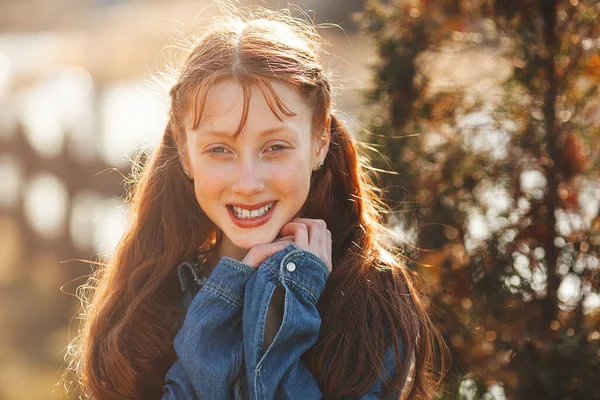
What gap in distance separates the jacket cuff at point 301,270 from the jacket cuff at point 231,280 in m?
0.07

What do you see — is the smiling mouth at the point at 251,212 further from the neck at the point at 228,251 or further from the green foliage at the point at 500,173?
the green foliage at the point at 500,173

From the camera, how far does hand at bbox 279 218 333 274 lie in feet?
6.84

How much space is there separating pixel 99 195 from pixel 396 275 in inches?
217

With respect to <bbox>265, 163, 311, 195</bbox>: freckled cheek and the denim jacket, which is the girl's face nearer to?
<bbox>265, 163, 311, 195</bbox>: freckled cheek

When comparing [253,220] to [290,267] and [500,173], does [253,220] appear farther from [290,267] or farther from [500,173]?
[500,173]

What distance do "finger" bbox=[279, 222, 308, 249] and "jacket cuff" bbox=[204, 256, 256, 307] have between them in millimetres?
151

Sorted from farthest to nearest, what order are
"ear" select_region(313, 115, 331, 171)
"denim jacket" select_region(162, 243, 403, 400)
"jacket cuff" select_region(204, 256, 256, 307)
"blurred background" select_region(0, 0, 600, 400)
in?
1. "blurred background" select_region(0, 0, 600, 400)
2. "ear" select_region(313, 115, 331, 171)
3. "jacket cuff" select_region(204, 256, 256, 307)
4. "denim jacket" select_region(162, 243, 403, 400)

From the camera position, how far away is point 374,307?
2.08 m

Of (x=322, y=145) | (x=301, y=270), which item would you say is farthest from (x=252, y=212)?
(x=322, y=145)

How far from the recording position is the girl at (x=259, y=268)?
77.4 inches

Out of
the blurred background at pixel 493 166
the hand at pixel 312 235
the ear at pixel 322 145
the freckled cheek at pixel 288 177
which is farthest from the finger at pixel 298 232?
the blurred background at pixel 493 166

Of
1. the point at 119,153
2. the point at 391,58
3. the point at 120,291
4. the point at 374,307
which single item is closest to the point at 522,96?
the point at 391,58

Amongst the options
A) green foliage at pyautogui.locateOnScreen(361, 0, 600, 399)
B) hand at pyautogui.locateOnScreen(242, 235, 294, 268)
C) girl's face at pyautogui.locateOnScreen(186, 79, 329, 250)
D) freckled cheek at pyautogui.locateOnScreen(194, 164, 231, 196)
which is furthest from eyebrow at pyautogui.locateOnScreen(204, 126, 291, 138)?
green foliage at pyautogui.locateOnScreen(361, 0, 600, 399)

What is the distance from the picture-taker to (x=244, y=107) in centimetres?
197
